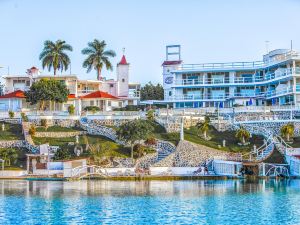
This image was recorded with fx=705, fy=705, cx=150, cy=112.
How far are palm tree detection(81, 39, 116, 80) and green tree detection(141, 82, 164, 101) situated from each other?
7.77m

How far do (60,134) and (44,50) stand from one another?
93.2 feet

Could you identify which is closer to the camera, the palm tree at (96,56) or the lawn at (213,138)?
the lawn at (213,138)

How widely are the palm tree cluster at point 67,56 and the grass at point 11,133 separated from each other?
73.2 ft

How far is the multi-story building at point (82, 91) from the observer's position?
10125 cm

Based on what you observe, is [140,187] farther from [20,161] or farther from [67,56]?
[67,56]

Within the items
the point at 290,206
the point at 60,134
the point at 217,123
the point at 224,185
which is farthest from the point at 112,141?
the point at 290,206

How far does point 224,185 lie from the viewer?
6456cm

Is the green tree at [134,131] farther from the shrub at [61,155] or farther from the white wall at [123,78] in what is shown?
the white wall at [123,78]

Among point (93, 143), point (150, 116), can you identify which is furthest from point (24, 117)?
point (150, 116)

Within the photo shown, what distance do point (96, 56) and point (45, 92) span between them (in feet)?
69.8

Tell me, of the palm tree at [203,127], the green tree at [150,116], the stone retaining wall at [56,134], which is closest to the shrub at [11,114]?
the stone retaining wall at [56,134]

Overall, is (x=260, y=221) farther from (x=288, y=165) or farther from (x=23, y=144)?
(x=23, y=144)

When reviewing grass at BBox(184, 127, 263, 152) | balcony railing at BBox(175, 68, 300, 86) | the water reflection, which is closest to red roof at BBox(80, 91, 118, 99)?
balcony railing at BBox(175, 68, 300, 86)

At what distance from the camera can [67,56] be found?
109688 millimetres
